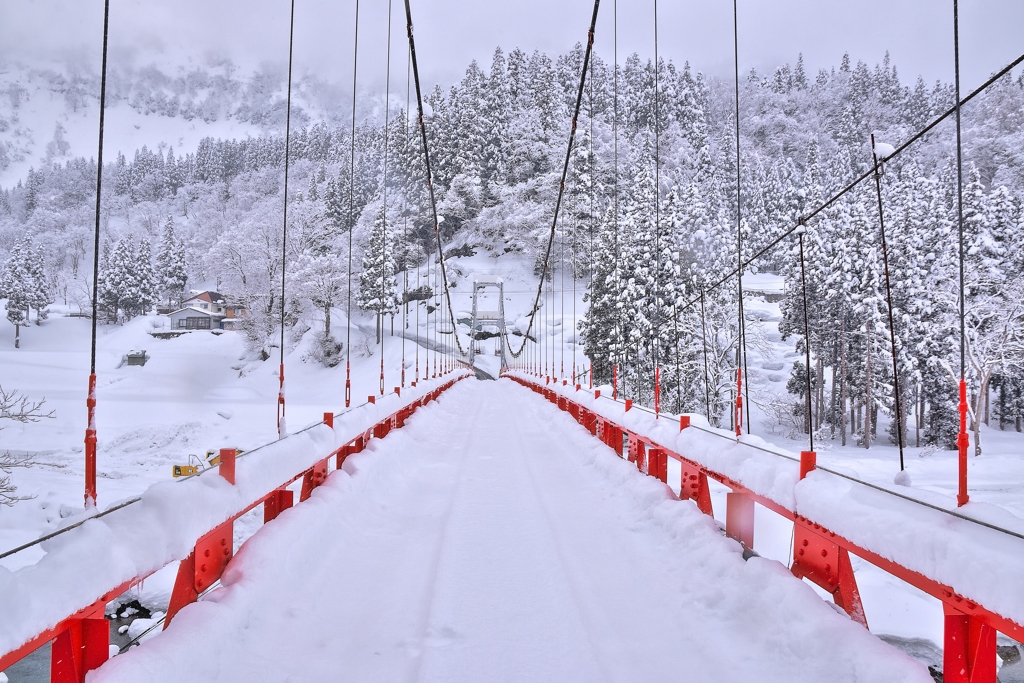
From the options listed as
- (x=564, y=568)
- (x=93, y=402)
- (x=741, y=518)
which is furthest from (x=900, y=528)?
(x=93, y=402)

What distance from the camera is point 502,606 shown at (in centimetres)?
249

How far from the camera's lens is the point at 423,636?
7.30 ft

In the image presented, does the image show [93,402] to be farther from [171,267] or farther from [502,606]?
[171,267]

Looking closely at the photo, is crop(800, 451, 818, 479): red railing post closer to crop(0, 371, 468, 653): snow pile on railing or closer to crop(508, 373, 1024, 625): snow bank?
crop(508, 373, 1024, 625): snow bank

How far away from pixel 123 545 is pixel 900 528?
91.3 inches

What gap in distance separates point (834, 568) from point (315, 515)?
8.46ft

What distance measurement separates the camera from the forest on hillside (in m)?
14.4

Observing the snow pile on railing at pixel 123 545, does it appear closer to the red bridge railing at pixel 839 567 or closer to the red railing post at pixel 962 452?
the red bridge railing at pixel 839 567

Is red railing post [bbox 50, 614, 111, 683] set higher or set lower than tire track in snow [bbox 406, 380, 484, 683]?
higher

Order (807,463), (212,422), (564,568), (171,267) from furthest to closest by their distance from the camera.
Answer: (171,267) → (212,422) → (564,568) → (807,463)

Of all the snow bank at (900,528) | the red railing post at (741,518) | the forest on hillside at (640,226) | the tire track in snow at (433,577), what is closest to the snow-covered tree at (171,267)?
the forest on hillside at (640,226)

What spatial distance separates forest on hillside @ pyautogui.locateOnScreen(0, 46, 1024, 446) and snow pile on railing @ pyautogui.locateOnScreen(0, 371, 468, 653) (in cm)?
349

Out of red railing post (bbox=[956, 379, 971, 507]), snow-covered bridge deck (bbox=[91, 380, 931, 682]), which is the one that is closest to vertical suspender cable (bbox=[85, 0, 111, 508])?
snow-covered bridge deck (bbox=[91, 380, 931, 682])

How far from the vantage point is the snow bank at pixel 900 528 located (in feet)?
4.66
